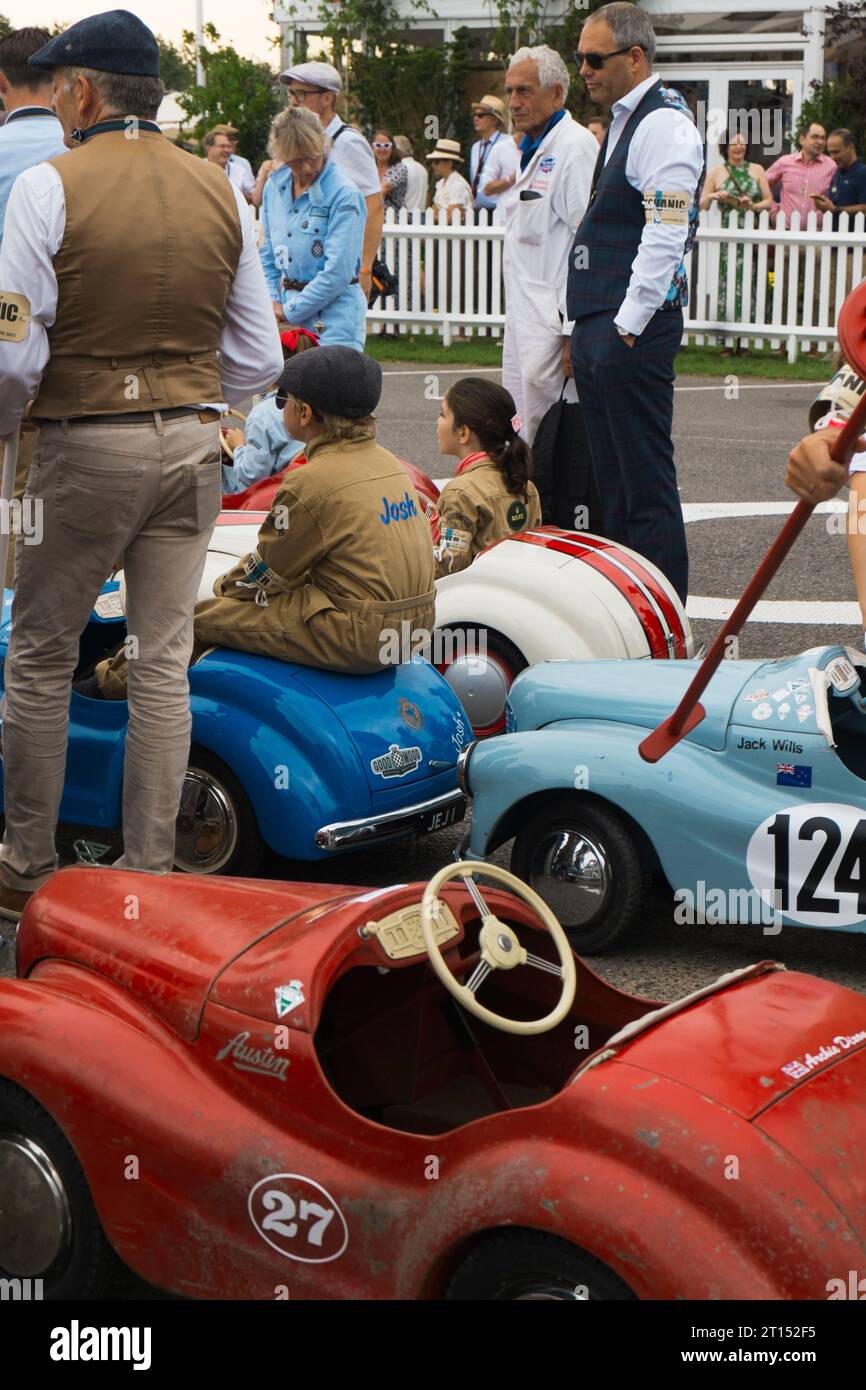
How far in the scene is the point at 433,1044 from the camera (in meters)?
2.89

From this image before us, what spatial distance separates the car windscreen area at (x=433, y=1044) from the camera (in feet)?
9.32

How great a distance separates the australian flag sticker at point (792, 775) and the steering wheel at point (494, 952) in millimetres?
1294

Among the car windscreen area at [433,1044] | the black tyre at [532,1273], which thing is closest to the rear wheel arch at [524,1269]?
the black tyre at [532,1273]

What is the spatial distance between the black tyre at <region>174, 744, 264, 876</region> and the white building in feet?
63.5

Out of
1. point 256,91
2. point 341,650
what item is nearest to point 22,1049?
point 341,650

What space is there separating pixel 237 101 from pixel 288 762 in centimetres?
1930

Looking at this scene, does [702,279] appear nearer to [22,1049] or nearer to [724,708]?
[724,708]

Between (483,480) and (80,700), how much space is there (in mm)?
1869

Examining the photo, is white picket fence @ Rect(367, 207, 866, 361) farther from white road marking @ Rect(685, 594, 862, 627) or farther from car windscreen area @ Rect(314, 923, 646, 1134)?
car windscreen area @ Rect(314, 923, 646, 1134)

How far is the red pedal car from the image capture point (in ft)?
7.25

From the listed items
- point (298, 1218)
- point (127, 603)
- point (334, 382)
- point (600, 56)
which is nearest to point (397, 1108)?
point (298, 1218)

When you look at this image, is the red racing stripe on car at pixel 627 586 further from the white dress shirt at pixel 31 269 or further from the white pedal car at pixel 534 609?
the white dress shirt at pixel 31 269

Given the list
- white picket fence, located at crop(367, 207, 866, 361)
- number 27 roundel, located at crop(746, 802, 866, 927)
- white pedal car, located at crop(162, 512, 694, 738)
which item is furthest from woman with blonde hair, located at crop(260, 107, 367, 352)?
white picket fence, located at crop(367, 207, 866, 361)

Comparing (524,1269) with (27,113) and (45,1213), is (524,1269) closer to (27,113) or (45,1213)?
(45,1213)
